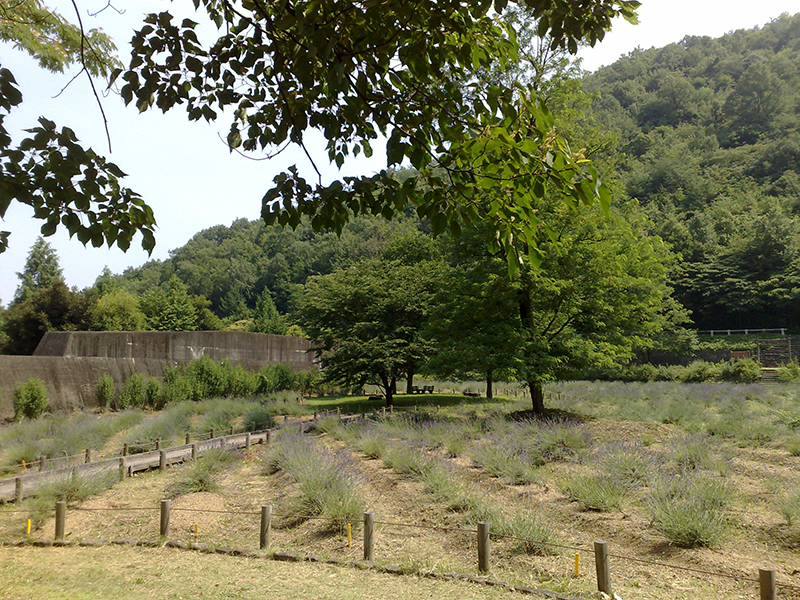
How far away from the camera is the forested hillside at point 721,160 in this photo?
56.0 meters

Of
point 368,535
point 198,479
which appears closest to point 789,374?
point 198,479

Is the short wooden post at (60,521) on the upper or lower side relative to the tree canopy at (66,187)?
lower

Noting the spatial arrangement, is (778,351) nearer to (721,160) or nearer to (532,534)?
(532,534)

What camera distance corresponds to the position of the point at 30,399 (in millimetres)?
21797

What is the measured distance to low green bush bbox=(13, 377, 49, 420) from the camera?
21.5 m

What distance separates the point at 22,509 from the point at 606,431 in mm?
13956

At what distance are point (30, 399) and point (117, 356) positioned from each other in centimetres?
885

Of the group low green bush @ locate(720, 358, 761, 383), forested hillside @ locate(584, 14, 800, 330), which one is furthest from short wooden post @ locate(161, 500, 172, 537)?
low green bush @ locate(720, 358, 761, 383)

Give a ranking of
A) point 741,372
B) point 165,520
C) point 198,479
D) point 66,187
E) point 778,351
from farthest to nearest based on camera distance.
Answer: point 778,351, point 741,372, point 198,479, point 165,520, point 66,187

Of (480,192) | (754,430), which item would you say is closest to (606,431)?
(754,430)

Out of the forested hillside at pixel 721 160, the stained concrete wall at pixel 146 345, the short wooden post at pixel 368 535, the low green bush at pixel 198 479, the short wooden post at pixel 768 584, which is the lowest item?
the low green bush at pixel 198 479

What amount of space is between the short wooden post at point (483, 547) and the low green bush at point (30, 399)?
2145 cm

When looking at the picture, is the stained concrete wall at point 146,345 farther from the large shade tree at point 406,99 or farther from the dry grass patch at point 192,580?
the large shade tree at point 406,99

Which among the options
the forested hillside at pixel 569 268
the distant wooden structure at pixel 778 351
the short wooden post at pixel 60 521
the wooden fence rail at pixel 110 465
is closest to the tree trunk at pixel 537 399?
the forested hillside at pixel 569 268
